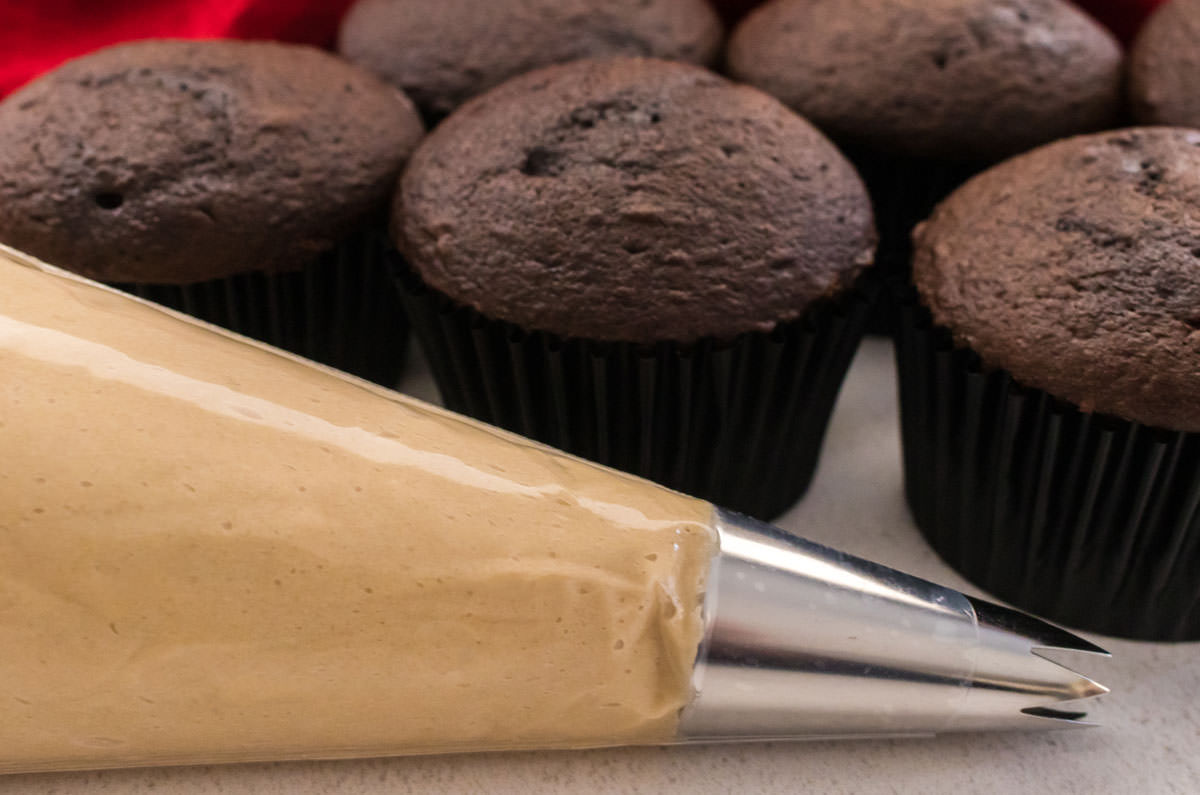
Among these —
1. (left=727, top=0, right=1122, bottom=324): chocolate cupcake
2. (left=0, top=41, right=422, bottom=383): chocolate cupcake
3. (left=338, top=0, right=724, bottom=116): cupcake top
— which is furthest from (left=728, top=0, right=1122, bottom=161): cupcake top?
(left=0, top=41, right=422, bottom=383): chocolate cupcake

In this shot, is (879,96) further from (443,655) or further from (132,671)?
(132,671)

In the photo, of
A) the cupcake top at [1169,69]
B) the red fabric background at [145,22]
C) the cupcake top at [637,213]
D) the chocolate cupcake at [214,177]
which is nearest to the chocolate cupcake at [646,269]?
the cupcake top at [637,213]

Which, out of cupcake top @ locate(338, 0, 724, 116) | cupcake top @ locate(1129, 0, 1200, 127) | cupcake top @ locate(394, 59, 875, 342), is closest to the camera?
cupcake top @ locate(394, 59, 875, 342)

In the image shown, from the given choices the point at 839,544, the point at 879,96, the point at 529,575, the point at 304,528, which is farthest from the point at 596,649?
the point at 879,96

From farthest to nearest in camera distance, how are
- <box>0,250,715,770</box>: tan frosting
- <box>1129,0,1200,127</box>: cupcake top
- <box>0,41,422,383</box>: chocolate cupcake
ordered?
<box>1129,0,1200,127</box>: cupcake top, <box>0,41,422,383</box>: chocolate cupcake, <box>0,250,715,770</box>: tan frosting

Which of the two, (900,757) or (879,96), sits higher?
(879,96)

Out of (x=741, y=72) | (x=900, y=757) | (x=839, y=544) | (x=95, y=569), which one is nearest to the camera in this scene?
(x=95, y=569)

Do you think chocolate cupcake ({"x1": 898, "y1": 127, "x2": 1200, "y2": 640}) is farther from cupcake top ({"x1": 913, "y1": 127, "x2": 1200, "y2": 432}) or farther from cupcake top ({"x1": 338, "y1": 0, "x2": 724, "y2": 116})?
cupcake top ({"x1": 338, "y1": 0, "x2": 724, "y2": 116})
